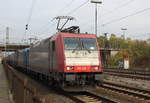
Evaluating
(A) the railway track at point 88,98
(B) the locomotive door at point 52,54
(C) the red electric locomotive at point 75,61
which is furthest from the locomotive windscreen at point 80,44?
(A) the railway track at point 88,98

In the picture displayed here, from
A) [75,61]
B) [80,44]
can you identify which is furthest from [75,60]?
[80,44]

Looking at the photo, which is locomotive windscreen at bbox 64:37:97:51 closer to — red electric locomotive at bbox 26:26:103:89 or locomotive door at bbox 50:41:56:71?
red electric locomotive at bbox 26:26:103:89

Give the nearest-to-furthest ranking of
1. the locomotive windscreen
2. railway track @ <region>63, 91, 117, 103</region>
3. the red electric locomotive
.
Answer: railway track @ <region>63, 91, 117, 103</region> < the red electric locomotive < the locomotive windscreen

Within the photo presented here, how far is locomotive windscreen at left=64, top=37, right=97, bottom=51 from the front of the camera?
14602mm

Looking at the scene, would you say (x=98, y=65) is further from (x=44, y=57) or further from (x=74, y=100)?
(x=44, y=57)

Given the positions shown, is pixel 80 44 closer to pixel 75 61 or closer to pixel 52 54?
pixel 75 61

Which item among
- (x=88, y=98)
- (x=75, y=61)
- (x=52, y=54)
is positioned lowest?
(x=88, y=98)

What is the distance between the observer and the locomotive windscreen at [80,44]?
47.9 ft

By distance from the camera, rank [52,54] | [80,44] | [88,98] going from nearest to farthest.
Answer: [88,98], [80,44], [52,54]

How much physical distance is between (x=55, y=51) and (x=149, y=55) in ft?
147

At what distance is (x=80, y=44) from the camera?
14.9 m

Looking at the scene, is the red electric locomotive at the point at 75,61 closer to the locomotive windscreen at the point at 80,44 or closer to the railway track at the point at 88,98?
the locomotive windscreen at the point at 80,44

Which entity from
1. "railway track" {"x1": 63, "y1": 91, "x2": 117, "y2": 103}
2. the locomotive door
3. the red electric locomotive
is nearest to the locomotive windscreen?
the red electric locomotive

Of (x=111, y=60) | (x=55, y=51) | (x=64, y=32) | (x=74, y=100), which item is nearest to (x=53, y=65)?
(x=55, y=51)
